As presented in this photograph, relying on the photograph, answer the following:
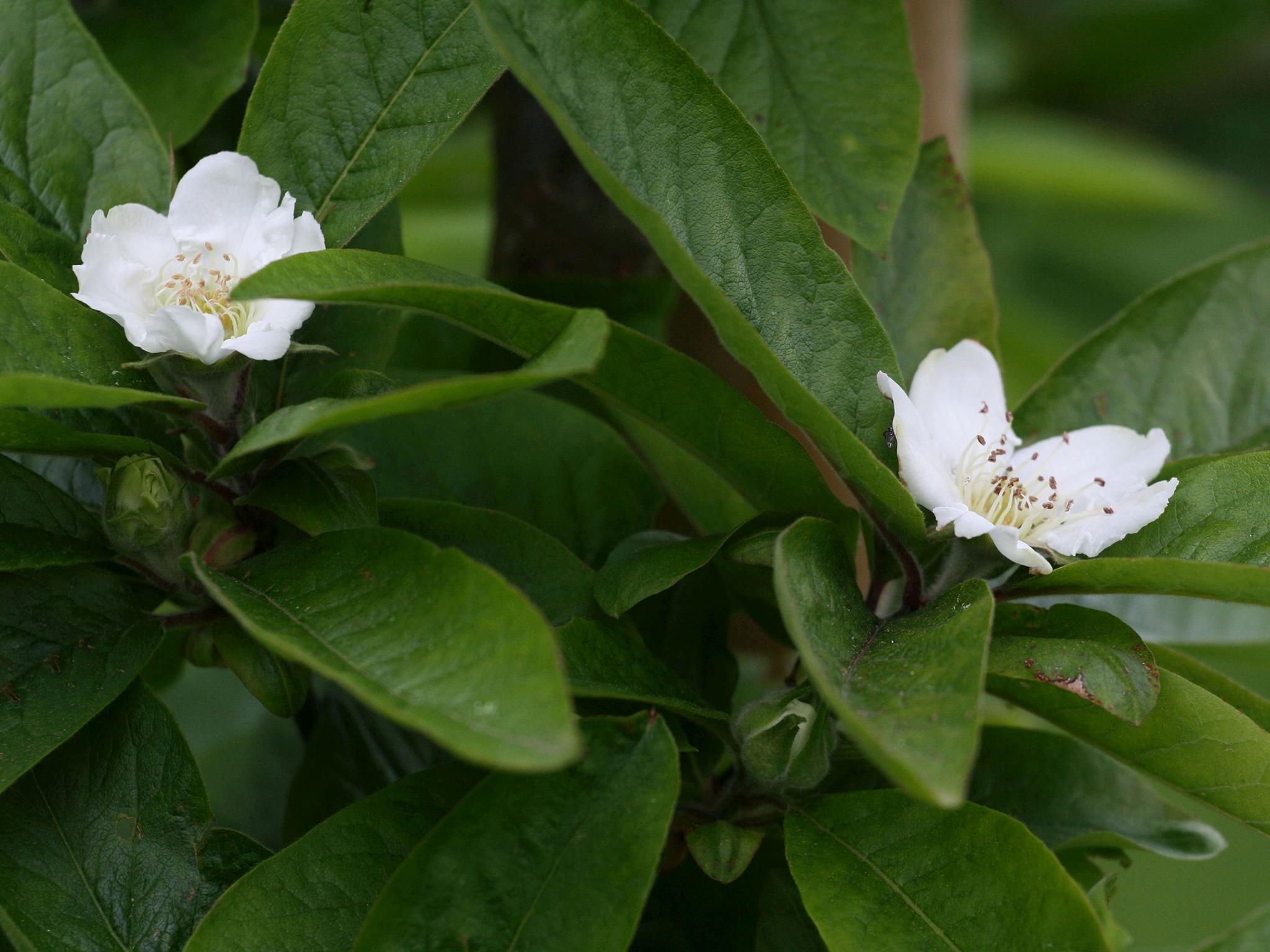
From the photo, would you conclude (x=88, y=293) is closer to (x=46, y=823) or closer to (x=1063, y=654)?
(x=46, y=823)

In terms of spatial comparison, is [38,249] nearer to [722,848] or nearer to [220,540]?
[220,540]

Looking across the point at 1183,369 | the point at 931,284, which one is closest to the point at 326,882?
the point at 931,284

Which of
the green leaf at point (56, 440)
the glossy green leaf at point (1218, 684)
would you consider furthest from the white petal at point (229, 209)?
the glossy green leaf at point (1218, 684)

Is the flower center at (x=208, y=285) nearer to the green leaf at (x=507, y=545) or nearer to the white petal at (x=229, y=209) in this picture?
the white petal at (x=229, y=209)

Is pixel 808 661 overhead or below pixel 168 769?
overhead

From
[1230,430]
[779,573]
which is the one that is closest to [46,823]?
[779,573]

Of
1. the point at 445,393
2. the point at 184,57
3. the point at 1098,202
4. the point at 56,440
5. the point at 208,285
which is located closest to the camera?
the point at 445,393
